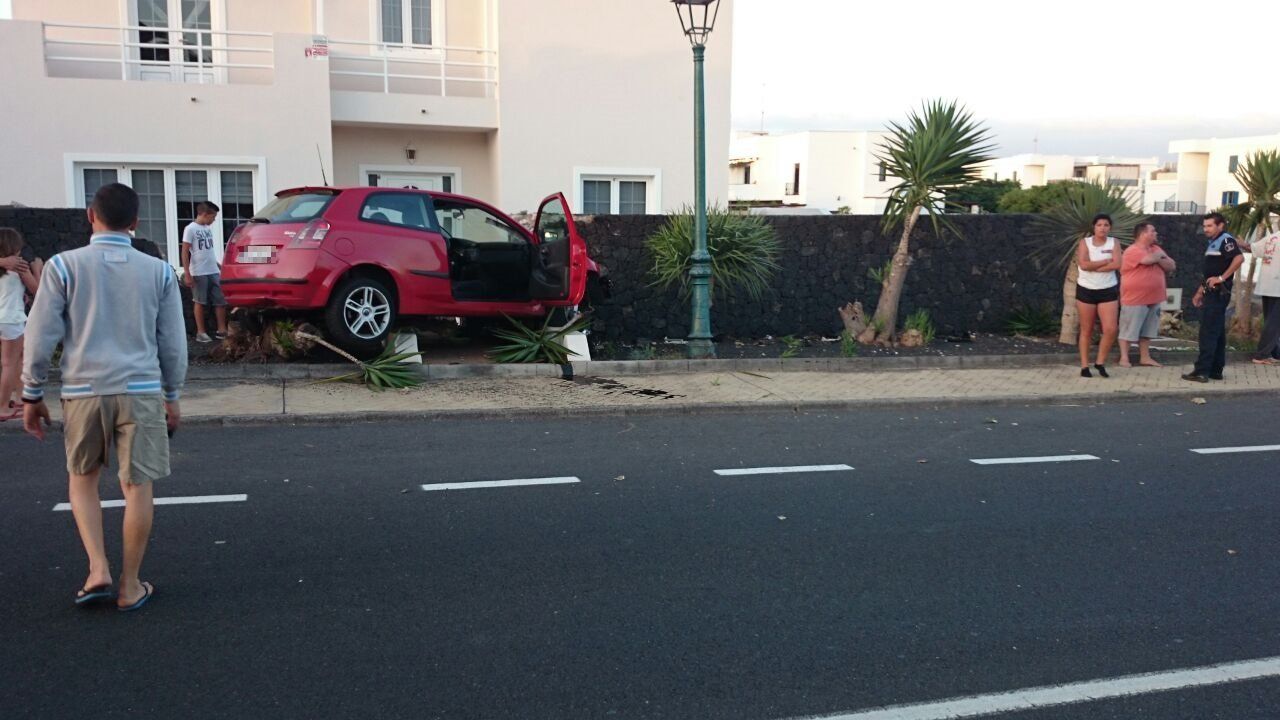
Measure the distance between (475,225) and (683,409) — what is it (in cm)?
355

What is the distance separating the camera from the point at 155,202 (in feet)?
50.1

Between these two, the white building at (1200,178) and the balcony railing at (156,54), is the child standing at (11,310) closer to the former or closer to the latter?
the balcony railing at (156,54)

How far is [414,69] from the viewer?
1755 centimetres

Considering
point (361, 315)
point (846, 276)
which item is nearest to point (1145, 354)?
point (846, 276)

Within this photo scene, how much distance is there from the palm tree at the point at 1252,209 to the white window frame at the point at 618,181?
8.57 meters

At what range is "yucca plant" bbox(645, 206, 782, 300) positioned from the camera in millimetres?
12945

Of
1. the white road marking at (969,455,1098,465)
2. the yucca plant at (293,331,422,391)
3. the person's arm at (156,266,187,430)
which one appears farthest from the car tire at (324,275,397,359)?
the white road marking at (969,455,1098,465)

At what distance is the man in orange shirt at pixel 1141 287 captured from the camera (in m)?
12.1

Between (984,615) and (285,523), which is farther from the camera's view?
(285,523)

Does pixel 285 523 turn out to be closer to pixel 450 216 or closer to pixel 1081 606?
pixel 1081 606

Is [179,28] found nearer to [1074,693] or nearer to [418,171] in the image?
[418,171]

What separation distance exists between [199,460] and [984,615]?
5.43 meters

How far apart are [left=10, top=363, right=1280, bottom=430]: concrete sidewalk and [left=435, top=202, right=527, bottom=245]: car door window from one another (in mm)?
1828

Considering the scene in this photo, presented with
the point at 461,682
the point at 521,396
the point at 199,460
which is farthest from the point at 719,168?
the point at 461,682
